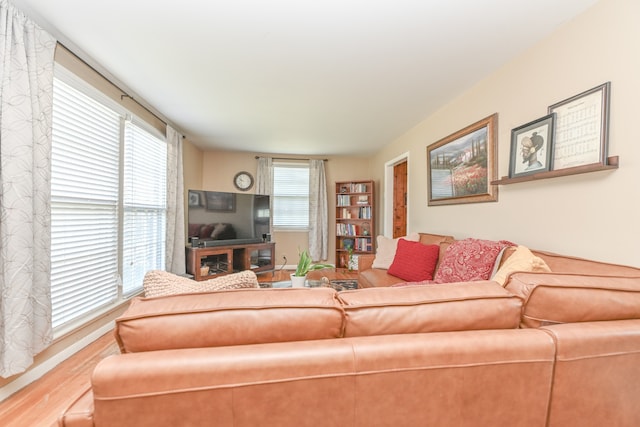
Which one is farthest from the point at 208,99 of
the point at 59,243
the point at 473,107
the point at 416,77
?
the point at 473,107

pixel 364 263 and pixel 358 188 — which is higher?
pixel 358 188

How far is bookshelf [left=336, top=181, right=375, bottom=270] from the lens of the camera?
17.2 feet

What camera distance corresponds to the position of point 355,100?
287cm

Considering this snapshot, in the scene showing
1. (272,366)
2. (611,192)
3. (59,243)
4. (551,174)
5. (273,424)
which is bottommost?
(273,424)

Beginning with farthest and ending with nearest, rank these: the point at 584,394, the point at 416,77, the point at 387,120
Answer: the point at 387,120 < the point at 416,77 < the point at 584,394

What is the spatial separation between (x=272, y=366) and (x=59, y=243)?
217cm

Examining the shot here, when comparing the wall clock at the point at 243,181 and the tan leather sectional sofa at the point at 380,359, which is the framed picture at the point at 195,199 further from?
the tan leather sectional sofa at the point at 380,359

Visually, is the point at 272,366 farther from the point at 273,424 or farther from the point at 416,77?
the point at 416,77

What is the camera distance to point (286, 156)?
545 centimetres

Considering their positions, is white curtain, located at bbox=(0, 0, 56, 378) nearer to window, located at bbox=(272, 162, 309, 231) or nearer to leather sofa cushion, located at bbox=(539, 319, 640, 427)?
leather sofa cushion, located at bbox=(539, 319, 640, 427)

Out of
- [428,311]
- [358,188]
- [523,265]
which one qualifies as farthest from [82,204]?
[358,188]

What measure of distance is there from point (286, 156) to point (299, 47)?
3.52 meters

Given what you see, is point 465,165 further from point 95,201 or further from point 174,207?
point 174,207

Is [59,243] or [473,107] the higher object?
[473,107]
